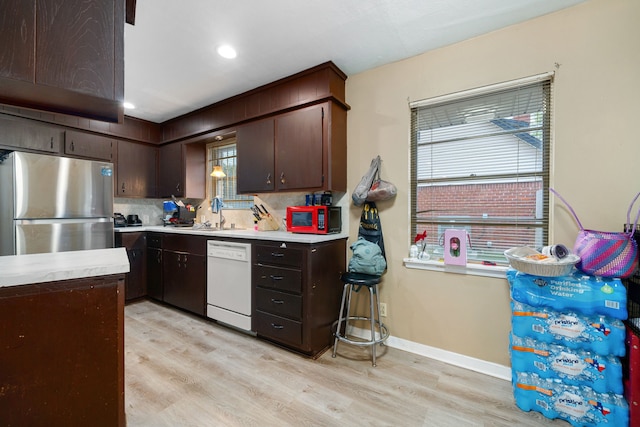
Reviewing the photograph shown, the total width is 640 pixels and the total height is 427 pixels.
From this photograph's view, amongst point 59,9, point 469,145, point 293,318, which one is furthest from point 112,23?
point 469,145

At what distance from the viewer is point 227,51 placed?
2.21 m

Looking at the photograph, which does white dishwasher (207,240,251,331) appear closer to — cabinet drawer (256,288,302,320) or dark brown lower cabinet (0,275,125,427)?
cabinet drawer (256,288,302,320)

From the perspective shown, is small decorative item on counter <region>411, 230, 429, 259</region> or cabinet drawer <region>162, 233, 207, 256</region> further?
cabinet drawer <region>162, 233, 207, 256</region>

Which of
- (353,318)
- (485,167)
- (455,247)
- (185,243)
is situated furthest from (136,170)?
(485,167)

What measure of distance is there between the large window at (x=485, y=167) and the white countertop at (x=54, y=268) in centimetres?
212

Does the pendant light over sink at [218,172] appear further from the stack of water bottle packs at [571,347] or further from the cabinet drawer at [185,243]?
the stack of water bottle packs at [571,347]

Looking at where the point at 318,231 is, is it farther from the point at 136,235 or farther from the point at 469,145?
the point at 136,235

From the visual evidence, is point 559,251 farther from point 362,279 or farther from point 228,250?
point 228,250

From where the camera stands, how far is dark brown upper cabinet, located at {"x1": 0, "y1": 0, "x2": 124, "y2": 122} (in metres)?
0.93

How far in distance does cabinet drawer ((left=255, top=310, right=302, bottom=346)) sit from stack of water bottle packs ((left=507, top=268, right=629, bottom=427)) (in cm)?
151

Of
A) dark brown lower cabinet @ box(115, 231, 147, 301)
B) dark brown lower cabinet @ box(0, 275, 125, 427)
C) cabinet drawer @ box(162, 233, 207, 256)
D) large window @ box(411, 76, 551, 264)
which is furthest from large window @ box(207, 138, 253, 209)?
dark brown lower cabinet @ box(0, 275, 125, 427)

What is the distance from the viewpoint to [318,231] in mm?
2492

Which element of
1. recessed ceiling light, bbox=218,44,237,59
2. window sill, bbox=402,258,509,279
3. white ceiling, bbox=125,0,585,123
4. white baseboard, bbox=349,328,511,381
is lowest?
white baseboard, bbox=349,328,511,381

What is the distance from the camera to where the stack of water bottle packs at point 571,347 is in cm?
143
